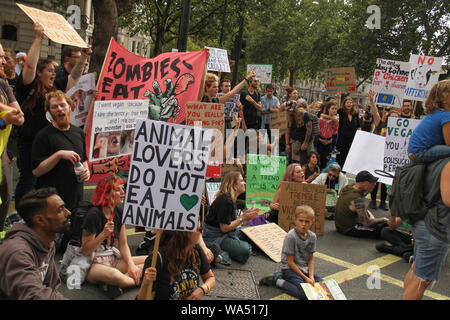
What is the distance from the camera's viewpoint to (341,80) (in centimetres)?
1066

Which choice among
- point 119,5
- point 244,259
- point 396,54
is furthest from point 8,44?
point 244,259

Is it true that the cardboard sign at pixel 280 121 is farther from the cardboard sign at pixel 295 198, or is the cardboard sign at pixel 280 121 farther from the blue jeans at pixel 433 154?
the blue jeans at pixel 433 154

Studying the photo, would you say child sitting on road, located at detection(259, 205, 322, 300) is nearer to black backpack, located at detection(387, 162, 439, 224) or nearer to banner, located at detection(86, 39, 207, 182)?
black backpack, located at detection(387, 162, 439, 224)

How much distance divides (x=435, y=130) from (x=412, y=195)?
56 centimetres

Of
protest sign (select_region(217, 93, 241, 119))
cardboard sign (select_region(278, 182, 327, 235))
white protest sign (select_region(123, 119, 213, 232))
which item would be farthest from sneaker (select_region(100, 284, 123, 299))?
protest sign (select_region(217, 93, 241, 119))

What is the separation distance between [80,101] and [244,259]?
2.75m

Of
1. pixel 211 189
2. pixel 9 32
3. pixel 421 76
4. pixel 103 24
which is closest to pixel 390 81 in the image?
pixel 421 76

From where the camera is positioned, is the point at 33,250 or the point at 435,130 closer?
the point at 33,250

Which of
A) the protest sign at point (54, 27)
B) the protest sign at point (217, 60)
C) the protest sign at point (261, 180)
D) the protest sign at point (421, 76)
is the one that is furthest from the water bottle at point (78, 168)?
the protest sign at point (421, 76)

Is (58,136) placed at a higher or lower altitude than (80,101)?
lower

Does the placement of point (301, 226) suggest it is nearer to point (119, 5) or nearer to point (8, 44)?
point (119, 5)

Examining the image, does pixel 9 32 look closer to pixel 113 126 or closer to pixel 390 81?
pixel 390 81
